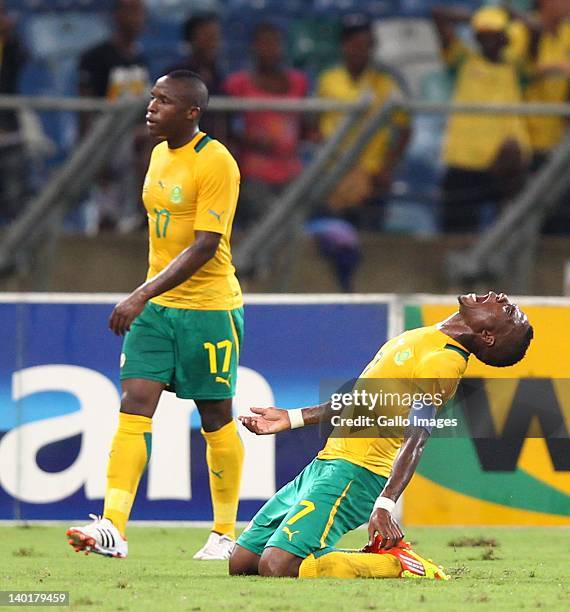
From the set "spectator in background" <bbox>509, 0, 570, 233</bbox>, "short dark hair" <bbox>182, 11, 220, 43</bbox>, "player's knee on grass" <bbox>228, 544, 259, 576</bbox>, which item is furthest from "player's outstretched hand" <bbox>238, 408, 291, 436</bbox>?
"short dark hair" <bbox>182, 11, 220, 43</bbox>

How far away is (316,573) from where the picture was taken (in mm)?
6926

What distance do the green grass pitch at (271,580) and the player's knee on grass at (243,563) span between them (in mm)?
74

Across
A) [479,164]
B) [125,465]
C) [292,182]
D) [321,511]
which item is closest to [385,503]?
[321,511]

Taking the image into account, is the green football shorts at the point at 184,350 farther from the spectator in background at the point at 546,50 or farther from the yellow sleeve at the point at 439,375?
the spectator in background at the point at 546,50

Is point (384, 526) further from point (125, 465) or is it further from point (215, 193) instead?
point (215, 193)

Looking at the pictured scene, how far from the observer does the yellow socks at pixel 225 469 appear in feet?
27.3

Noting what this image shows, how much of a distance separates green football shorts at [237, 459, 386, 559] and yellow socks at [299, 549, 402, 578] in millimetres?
52

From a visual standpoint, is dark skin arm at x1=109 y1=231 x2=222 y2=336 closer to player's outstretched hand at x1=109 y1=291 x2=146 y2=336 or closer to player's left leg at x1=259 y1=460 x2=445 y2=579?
player's outstretched hand at x1=109 y1=291 x2=146 y2=336

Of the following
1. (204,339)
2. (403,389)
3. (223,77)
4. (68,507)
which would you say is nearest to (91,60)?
(223,77)

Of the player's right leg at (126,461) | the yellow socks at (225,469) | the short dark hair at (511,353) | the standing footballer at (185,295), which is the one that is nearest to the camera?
the short dark hair at (511,353)

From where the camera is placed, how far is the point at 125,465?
25.0 feet

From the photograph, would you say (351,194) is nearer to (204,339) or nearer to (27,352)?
(27,352)

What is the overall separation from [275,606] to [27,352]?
431cm

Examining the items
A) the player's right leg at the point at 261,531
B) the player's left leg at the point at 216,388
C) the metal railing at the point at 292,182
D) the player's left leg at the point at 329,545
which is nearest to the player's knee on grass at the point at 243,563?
the player's right leg at the point at 261,531
